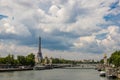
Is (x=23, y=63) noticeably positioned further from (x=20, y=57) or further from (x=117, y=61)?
(x=117, y=61)

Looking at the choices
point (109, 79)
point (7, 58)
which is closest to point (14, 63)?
point (7, 58)

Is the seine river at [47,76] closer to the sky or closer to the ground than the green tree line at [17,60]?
closer to the ground

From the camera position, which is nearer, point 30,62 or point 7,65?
point 7,65

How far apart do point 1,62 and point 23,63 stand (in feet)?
79.9

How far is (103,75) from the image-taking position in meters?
98.4

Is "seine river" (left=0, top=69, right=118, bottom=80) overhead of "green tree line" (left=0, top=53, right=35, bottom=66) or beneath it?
beneath

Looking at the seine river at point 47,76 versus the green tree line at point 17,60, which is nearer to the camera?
the seine river at point 47,76

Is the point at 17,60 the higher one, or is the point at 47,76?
the point at 17,60

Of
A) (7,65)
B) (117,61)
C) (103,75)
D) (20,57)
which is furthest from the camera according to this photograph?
(20,57)

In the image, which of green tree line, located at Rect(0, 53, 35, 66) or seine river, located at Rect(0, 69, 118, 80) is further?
green tree line, located at Rect(0, 53, 35, 66)

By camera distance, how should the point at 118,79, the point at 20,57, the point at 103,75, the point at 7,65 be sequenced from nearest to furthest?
the point at 118,79, the point at 103,75, the point at 7,65, the point at 20,57

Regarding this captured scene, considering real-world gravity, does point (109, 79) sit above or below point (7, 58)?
below

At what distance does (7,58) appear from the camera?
544 feet

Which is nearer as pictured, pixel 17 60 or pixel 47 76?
pixel 47 76
